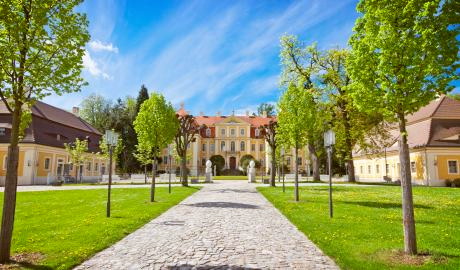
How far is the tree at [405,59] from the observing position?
643 cm

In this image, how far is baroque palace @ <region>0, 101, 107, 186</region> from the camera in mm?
35531

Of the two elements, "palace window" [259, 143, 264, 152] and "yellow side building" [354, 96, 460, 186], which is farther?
"palace window" [259, 143, 264, 152]

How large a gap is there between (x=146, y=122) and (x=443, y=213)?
13488 millimetres

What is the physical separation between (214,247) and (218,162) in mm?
59921

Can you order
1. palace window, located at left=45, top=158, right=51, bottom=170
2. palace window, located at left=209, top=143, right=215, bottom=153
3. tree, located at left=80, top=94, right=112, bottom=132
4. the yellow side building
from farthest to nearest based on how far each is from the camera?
palace window, located at left=209, top=143, right=215, bottom=153, tree, located at left=80, top=94, right=112, bottom=132, palace window, located at left=45, top=158, right=51, bottom=170, the yellow side building

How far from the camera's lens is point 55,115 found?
144 feet

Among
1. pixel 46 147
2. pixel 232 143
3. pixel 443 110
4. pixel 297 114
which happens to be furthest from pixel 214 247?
pixel 232 143

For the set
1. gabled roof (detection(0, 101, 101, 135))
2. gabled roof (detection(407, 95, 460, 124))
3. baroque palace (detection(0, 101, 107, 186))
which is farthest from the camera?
gabled roof (detection(0, 101, 101, 135))

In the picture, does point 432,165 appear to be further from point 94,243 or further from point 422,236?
point 94,243

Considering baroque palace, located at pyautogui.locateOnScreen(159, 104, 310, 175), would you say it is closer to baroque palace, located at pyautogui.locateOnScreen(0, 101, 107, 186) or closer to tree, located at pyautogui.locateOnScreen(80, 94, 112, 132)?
tree, located at pyautogui.locateOnScreen(80, 94, 112, 132)

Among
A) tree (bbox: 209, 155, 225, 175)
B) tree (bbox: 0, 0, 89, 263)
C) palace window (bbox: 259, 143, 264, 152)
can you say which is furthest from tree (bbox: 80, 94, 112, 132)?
tree (bbox: 0, 0, 89, 263)

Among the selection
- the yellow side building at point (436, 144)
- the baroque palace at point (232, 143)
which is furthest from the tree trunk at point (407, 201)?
the baroque palace at point (232, 143)

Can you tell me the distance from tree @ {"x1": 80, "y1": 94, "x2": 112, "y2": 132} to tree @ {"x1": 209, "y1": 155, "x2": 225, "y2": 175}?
72.5ft

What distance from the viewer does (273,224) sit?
10.2 meters
